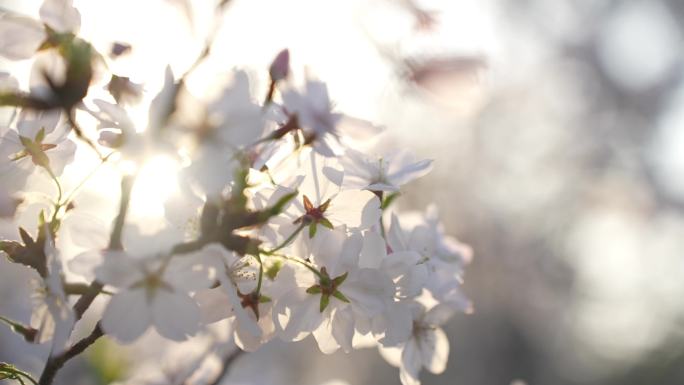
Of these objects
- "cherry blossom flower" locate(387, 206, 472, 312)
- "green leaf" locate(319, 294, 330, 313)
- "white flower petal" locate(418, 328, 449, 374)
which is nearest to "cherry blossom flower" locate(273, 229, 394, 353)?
"green leaf" locate(319, 294, 330, 313)

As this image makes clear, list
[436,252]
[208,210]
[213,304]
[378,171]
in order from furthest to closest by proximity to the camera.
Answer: [436,252] < [378,171] < [213,304] < [208,210]

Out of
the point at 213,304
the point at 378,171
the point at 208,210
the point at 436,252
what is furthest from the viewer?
the point at 436,252

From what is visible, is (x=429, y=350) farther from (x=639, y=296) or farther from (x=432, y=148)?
(x=639, y=296)

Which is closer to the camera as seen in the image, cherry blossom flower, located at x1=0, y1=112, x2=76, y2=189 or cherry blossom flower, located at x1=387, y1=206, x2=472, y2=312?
cherry blossom flower, located at x1=0, y1=112, x2=76, y2=189

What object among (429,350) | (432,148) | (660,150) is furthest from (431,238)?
(660,150)

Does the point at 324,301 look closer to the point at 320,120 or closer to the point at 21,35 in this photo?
the point at 320,120

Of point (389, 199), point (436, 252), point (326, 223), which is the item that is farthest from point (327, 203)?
point (436, 252)

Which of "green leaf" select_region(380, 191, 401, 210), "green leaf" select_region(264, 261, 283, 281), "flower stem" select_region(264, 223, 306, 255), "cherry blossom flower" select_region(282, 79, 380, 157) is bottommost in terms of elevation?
"green leaf" select_region(380, 191, 401, 210)

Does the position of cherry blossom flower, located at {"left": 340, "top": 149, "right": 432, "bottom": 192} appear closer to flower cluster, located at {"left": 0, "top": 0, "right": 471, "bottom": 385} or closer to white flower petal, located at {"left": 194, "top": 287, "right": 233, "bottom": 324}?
flower cluster, located at {"left": 0, "top": 0, "right": 471, "bottom": 385}

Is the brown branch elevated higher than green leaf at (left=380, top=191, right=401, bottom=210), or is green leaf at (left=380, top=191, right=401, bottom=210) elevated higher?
green leaf at (left=380, top=191, right=401, bottom=210)
